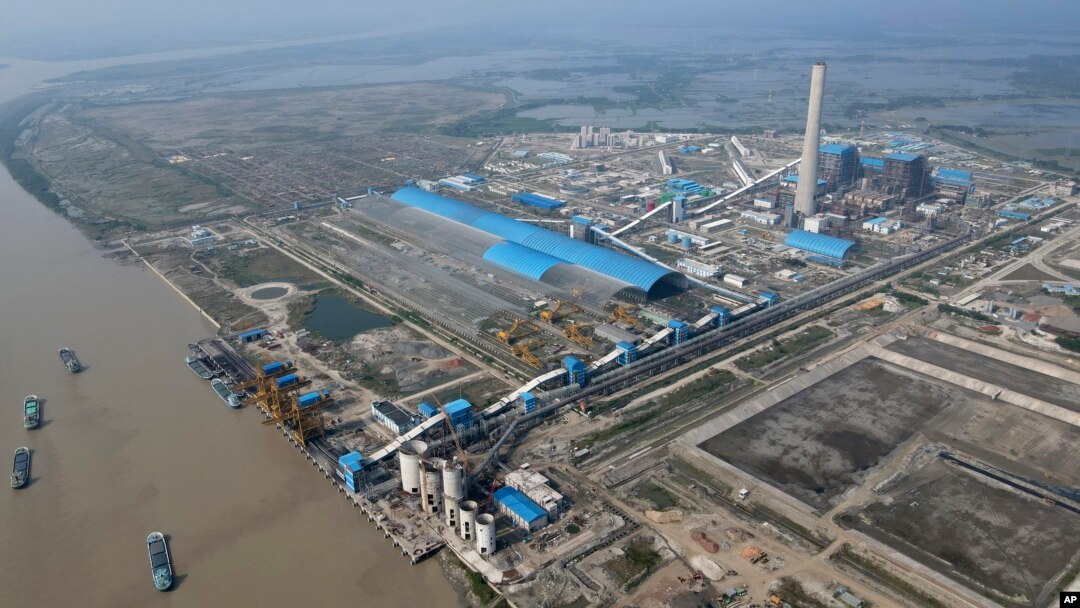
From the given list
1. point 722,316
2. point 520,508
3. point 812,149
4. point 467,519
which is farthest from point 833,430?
point 812,149

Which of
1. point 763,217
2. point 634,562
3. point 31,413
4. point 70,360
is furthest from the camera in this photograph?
point 763,217

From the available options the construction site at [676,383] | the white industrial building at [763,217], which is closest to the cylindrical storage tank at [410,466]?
the construction site at [676,383]

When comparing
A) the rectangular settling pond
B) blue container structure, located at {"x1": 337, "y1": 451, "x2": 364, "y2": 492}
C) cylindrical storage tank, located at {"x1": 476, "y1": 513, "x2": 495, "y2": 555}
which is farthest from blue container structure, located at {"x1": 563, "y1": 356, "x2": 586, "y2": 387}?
the rectangular settling pond

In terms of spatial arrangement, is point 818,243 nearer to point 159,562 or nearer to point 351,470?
point 351,470

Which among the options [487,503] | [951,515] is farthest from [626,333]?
[951,515]

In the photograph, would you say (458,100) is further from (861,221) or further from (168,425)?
(168,425)

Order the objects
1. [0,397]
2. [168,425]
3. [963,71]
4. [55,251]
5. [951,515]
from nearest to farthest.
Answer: [951,515] → [168,425] → [0,397] → [55,251] → [963,71]
